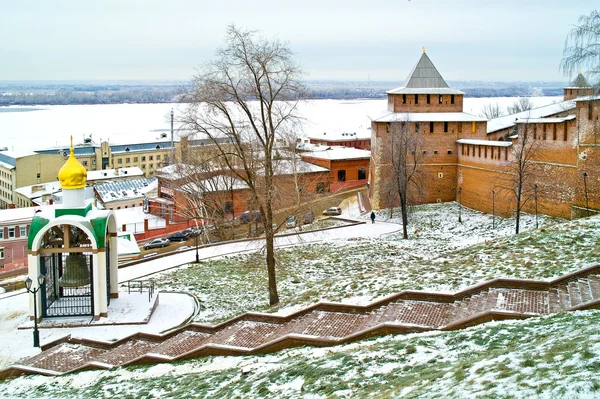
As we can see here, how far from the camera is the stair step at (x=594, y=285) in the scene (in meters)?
10.9

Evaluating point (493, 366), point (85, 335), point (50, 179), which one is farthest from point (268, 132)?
point (50, 179)

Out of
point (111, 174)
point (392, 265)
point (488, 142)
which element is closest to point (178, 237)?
point (488, 142)

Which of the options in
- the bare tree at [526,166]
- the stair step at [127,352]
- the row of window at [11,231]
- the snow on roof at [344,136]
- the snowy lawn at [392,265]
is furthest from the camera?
the snow on roof at [344,136]

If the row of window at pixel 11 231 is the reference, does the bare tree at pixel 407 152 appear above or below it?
above

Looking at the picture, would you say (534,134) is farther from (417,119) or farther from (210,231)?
(210,231)

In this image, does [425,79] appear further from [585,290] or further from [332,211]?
[585,290]

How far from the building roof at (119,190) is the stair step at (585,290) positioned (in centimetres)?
4336

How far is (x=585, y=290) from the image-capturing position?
1142cm

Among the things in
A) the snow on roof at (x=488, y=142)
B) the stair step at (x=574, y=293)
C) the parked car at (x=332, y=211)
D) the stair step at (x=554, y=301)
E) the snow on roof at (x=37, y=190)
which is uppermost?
the snow on roof at (x=488, y=142)

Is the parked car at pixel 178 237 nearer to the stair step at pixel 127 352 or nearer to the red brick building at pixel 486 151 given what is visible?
the red brick building at pixel 486 151

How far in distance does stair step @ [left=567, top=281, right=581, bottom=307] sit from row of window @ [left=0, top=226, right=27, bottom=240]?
35789 millimetres

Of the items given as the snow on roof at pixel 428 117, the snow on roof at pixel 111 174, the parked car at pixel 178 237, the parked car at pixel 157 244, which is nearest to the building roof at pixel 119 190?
the snow on roof at pixel 111 174

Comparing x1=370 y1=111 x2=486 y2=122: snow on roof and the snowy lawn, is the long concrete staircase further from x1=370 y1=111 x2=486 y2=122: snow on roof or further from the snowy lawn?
x1=370 y1=111 x2=486 y2=122: snow on roof

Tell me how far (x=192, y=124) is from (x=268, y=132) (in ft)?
7.19
